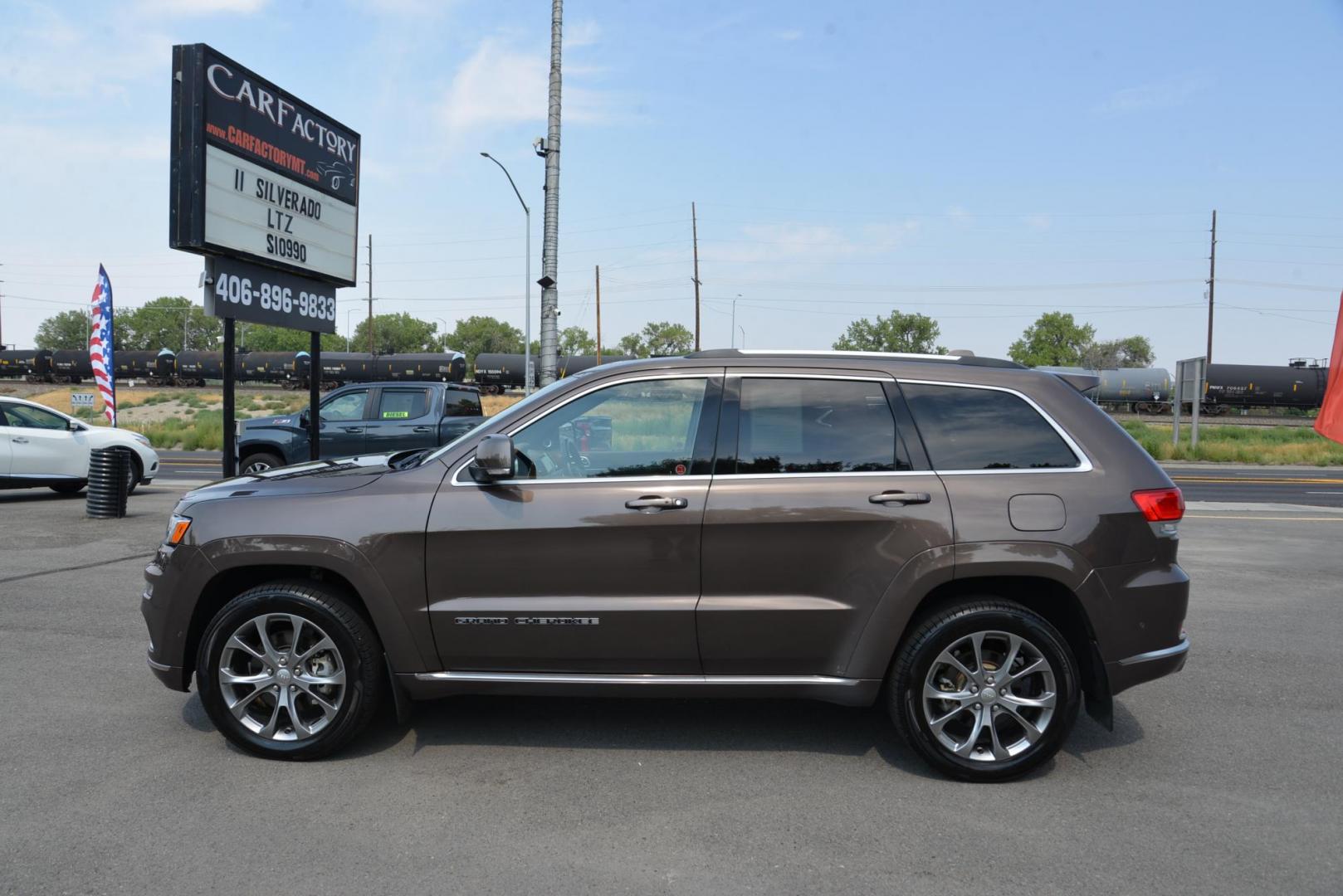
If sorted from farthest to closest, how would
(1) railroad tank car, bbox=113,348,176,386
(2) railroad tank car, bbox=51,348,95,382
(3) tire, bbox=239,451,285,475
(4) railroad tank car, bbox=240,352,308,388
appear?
(1) railroad tank car, bbox=113,348,176,386 → (2) railroad tank car, bbox=51,348,95,382 → (4) railroad tank car, bbox=240,352,308,388 → (3) tire, bbox=239,451,285,475

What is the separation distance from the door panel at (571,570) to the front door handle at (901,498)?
0.75m

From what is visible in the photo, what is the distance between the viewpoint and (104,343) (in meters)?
18.5

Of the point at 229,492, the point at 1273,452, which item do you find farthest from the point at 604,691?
the point at 1273,452

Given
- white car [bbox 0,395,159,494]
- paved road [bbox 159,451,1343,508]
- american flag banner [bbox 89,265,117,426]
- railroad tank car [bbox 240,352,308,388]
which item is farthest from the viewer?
railroad tank car [bbox 240,352,308,388]

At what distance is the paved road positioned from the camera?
17.1m

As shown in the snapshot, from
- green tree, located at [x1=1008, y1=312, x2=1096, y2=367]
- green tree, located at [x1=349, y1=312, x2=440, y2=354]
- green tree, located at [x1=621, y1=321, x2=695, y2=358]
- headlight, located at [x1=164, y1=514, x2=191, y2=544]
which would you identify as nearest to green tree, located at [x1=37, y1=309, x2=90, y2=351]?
green tree, located at [x1=349, y1=312, x2=440, y2=354]

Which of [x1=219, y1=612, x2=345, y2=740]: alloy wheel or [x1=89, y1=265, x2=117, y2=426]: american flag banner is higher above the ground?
[x1=89, y1=265, x2=117, y2=426]: american flag banner

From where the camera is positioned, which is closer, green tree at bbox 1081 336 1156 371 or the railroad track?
the railroad track

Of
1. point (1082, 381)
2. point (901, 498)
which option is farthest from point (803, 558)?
point (1082, 381)

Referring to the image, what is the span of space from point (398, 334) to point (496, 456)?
144 m

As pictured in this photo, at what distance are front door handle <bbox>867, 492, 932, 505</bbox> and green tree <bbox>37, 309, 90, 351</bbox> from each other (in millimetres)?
168158

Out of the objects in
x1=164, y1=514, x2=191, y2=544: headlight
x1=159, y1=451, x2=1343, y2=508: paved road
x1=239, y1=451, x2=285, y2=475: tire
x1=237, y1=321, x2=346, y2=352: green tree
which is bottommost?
x1=159, y1=451, x2=1343, y2=508: paved road

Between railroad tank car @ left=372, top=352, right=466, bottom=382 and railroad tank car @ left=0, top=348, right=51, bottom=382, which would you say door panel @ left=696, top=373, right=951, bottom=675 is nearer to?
railroad tank car @ left=372, top=352, right=466, bottom=382

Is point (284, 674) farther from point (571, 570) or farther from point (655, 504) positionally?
point (655, 504)
